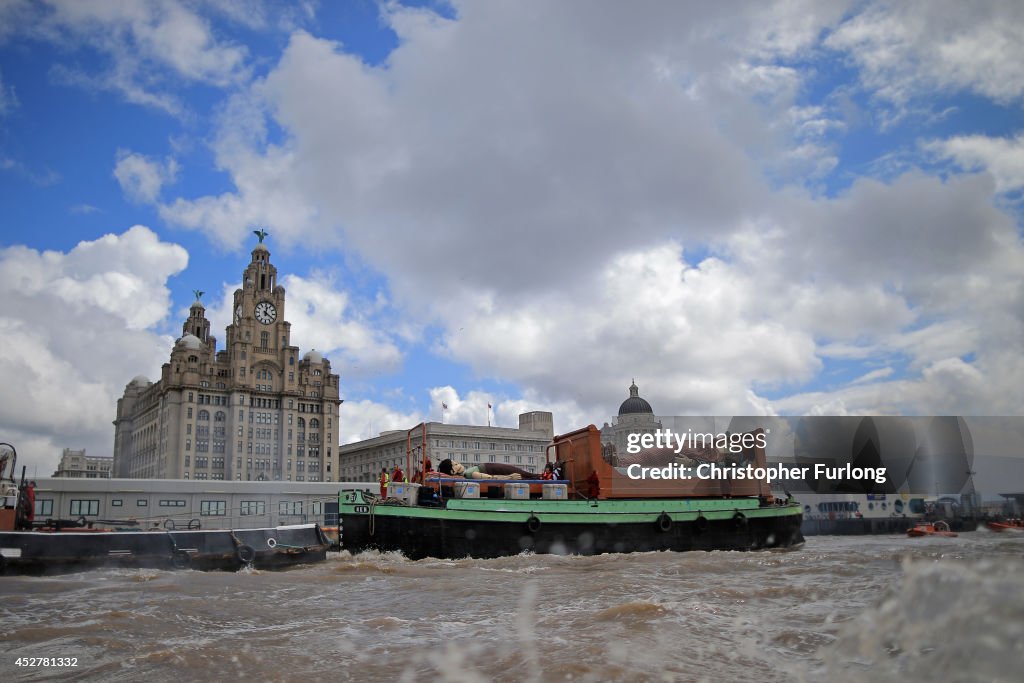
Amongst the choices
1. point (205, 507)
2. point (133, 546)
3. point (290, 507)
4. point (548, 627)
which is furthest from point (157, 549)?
point (290, 507)

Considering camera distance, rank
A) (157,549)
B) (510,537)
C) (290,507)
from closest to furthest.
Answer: (157,549) → (510,537) → (290,507)

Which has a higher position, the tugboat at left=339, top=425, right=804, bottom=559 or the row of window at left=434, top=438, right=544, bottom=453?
the row of window at left=434, top=438, right=544, bottom=453

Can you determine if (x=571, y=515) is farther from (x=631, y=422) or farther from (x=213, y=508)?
(x=631, y=422)

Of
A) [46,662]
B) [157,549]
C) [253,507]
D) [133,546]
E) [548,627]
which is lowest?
[548,627]

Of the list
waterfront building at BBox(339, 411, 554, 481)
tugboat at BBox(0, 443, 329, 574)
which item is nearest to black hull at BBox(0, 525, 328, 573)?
tugboat at BBox(0, 443, 329, 574)

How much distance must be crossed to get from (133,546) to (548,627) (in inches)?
655

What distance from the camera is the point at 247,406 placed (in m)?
106

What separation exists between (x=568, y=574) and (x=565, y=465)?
1326cm

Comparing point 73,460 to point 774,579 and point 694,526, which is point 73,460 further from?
point 774,579

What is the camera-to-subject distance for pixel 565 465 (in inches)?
1238

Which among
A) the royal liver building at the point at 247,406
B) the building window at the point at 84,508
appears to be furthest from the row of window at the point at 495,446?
the building window at the point at 84,508

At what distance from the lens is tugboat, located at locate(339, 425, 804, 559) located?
2475 centimetres

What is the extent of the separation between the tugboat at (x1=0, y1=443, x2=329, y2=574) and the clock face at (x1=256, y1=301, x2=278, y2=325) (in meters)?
91.0

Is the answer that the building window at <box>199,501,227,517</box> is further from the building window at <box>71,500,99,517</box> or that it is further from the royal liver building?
the royal liver building
